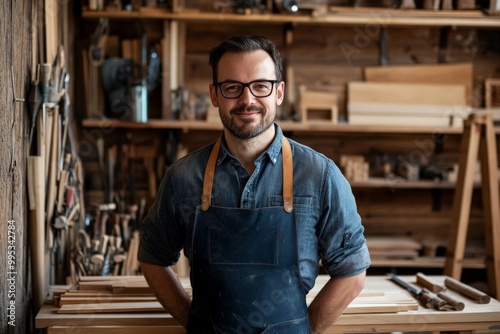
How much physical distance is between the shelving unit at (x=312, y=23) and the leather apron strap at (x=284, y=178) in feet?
6.11

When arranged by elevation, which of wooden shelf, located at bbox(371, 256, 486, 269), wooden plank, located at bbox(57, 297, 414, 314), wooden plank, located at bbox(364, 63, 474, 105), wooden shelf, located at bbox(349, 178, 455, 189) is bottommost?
wooden shelf, located at bbox(371, 256, 486, 269)

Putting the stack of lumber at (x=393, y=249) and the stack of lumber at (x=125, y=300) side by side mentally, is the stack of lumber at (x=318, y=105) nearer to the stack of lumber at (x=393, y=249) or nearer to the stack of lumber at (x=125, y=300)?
the stack of lumber at (x=393, y=249)

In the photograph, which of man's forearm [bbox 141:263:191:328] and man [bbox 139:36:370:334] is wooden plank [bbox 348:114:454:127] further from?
man's forearm [bbox 141:263:191:328]

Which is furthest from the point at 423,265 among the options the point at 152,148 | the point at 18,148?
the point at 18,148

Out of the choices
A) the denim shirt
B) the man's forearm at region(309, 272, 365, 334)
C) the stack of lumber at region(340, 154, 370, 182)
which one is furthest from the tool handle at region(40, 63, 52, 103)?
the stack of lumber at region(340, 154, 370, 182)

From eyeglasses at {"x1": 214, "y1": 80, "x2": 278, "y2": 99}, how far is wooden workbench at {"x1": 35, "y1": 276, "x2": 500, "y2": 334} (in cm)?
105

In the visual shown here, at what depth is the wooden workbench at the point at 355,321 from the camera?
255 centimetres

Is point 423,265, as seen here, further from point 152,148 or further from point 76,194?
point 76,194

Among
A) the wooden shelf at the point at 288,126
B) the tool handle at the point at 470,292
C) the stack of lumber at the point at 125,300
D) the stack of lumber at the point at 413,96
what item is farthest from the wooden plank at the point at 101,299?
the stack of lumber at the point at 413,96

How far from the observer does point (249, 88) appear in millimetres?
2139

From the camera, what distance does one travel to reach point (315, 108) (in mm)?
4445

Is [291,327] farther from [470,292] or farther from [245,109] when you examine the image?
[470,292]

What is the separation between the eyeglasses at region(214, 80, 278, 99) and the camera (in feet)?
7.04

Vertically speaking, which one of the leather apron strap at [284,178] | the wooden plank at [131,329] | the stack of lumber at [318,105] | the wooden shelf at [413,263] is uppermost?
the stack of lumber at [318,105]
